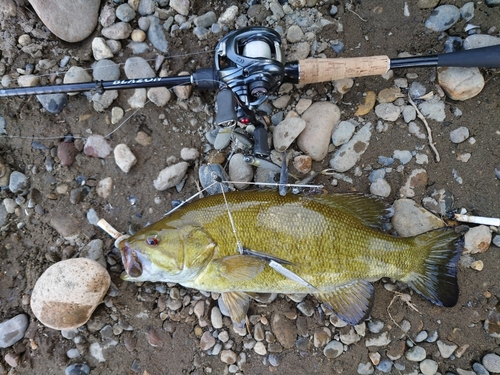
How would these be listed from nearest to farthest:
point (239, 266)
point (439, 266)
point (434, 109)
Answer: point (239, 266) < point (439, 266) < point (434, 109)

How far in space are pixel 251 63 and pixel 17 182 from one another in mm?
2365

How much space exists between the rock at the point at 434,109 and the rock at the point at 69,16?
301cm

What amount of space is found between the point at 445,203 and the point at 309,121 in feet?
4.40

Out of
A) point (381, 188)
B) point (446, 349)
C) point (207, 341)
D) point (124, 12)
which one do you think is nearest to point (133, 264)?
point (207, 341)

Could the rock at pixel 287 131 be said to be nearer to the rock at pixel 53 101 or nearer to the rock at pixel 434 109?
the rock at pixel 434 109

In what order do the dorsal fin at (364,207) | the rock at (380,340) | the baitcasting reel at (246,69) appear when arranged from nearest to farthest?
the baitcasting reel at (246,69), the dorsal fin at (364,207), the rock at (380,340)

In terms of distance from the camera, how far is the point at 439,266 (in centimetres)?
273

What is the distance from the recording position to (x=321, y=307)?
307 cm

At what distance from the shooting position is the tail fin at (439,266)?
107 inches

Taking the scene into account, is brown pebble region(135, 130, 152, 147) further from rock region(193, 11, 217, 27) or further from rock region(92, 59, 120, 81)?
rock region(193, 11, 217, 27)

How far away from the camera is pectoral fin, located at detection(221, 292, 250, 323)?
9.44 feet

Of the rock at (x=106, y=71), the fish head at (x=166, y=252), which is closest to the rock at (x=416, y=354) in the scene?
the fish head at (x=166, y=252)

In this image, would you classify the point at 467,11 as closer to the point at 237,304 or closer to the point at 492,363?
the point at 492,363

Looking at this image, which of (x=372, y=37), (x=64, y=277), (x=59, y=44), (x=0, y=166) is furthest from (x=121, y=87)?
(x=372, y=37)
